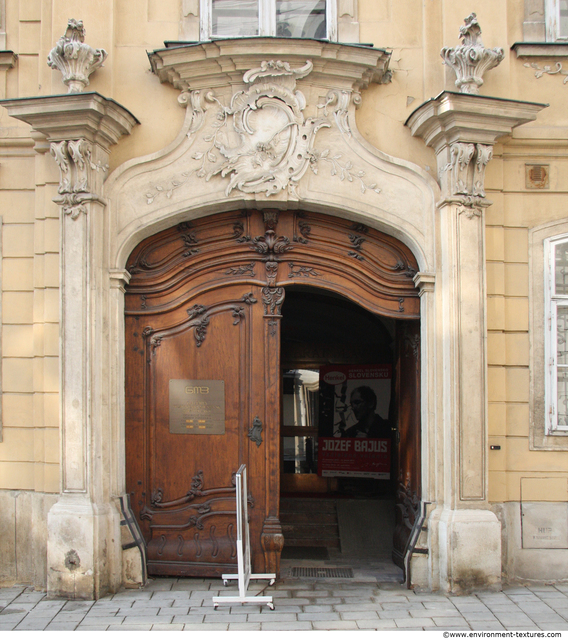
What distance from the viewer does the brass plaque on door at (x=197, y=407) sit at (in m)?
5.40

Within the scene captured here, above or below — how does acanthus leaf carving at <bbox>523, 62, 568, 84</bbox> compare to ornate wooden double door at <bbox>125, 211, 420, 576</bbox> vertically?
above

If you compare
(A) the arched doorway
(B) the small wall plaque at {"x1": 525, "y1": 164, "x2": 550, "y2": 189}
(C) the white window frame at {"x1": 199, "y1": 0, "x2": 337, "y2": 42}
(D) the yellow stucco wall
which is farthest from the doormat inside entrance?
(C) the white window frame at {"x1": 199, "y1": 0, "x2": 337, "y2": 42}

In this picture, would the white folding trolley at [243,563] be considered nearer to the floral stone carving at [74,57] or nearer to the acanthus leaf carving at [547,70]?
the floral stone carving at [74,57]

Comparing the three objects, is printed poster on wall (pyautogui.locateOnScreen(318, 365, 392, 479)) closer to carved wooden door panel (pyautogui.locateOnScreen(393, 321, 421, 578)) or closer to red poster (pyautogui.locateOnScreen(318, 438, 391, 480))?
red poster (pyautogui.locateOnScreen(318, 438, 391, 480))

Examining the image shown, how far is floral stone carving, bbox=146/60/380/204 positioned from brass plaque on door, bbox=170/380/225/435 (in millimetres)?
1575

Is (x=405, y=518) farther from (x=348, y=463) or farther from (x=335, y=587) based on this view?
(x=348, y=463)

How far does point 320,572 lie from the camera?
5.55 metres

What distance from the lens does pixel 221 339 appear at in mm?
5441

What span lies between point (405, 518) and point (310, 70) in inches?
152

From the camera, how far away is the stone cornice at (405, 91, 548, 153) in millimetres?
4883

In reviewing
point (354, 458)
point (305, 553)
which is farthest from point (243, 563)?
point (354, 458)

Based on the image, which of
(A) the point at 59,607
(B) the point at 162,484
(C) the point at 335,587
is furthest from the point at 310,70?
(A) the point at 59,607

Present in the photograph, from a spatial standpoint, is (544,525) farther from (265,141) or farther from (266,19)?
(266,19)

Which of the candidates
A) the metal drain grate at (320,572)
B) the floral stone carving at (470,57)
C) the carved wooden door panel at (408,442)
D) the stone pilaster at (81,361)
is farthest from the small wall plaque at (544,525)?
the floral stone carving at (470,57)
